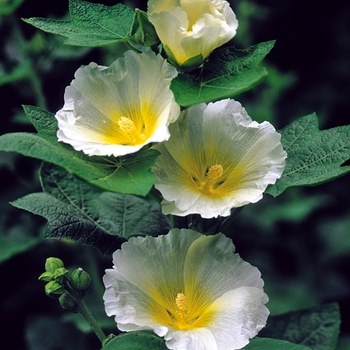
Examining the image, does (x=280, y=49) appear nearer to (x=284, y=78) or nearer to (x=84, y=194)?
(x=284, y=78)

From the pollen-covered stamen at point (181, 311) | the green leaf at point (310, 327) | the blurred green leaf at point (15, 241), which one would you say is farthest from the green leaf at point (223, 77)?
the blurred green leaf at point (15, 241)

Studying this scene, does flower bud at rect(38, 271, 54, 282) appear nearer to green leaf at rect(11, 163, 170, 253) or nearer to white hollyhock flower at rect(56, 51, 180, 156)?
green leaf at rect(11, 163, 170, 253)

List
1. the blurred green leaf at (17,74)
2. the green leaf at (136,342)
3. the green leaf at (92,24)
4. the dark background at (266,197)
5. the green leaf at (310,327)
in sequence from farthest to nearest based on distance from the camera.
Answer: the dark background at (266,197), the blurred green leaf at (17,74), the green leaf at (310,327), the green leaf at (92,24), the green leaf at (136,342)

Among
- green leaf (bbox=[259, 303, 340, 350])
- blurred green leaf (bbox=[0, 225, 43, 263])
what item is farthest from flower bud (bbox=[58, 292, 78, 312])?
blurred green leaf (bbox=[0, 225, 43, 263])

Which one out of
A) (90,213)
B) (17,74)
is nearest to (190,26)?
(90,213)

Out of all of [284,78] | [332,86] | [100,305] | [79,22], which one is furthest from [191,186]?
[332,86]

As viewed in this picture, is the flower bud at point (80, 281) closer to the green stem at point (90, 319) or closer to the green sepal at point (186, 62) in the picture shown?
the green stem at point (90, 319)

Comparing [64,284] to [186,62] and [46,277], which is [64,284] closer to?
[46,277]
